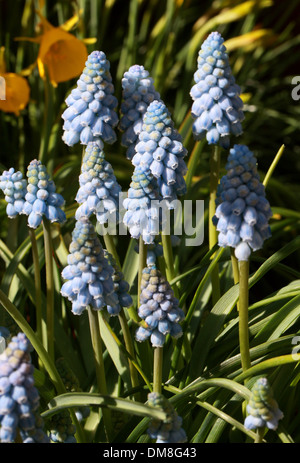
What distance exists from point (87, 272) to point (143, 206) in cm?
30

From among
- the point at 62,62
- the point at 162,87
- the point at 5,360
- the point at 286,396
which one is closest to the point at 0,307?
the point at 5,360

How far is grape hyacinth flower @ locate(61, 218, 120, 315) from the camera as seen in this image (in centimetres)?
186

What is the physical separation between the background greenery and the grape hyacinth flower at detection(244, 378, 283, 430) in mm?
366

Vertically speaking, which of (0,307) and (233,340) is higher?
(0,307)

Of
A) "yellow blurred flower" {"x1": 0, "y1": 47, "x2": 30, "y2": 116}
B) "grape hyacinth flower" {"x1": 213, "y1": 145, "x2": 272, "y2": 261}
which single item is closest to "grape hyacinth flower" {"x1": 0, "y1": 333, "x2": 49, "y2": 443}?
"grape hyacinth flower" {"x1": 213, "y1": 145, "x2": 272, "y2": 261}

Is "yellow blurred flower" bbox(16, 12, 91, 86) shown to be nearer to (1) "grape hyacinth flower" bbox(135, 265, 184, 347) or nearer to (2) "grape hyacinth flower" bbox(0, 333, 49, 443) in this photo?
(1) "grape hyacinth flower" bbox(135, 265, 184, 347)

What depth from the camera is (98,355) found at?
7.08ft

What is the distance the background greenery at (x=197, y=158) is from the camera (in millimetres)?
2400

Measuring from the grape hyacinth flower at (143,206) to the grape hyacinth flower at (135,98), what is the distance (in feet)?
0.94

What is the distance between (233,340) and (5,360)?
1100 mm

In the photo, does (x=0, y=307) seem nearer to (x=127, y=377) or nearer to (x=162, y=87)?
(x=127, y=377)

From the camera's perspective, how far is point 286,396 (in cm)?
249

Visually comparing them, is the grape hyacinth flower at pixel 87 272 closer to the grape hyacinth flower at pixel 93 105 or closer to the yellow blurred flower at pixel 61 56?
the grape hyacinth flower at pixel 93 105

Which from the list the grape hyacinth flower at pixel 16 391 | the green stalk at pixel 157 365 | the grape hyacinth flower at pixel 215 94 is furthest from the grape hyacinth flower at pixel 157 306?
the grape hyacinth flower at pixel 215 94
